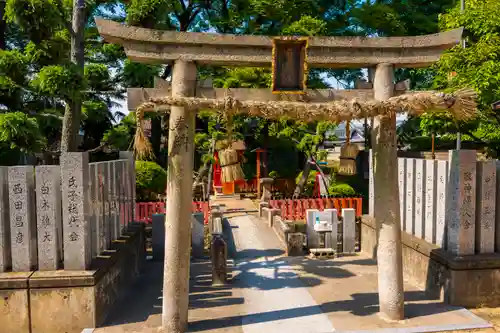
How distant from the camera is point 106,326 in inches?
246

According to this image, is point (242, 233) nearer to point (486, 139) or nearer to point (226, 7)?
point (486, 139)

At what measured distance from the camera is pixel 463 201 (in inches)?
270

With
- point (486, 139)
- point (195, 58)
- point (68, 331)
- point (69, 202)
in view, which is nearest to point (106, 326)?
point (68, 331)

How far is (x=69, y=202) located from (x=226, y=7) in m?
22.6

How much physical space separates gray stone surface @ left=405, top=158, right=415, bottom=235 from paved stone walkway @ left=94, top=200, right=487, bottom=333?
4.51ft

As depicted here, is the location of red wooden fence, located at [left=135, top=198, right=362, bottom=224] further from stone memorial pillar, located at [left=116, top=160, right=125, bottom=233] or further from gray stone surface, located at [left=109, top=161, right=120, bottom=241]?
gray stone surface, located at [left=109, top=161, right=120, bottom=241]

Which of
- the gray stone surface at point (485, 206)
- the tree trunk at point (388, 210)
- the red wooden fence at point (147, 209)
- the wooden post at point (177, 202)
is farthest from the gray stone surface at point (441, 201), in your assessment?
the red wooden fence at point (147, 209)

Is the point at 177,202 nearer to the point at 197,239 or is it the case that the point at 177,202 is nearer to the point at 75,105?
the point at 197,239

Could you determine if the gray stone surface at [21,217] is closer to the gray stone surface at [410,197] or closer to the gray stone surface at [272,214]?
the gray stone surface at [410,197]

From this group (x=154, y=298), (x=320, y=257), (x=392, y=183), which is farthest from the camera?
(x=320, y=257)

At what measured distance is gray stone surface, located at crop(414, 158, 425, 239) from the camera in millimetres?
8289

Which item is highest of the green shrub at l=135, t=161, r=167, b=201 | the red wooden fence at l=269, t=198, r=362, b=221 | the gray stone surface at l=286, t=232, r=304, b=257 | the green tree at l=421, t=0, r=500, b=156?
the green tree at l=421, t=0, r=500, b=156

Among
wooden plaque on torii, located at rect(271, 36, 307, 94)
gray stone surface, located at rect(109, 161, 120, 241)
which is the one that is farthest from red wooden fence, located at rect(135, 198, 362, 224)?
wooden plaque on torii, located at rect(271, 36, 307, 94)

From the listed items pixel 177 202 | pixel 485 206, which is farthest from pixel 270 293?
pixel 485 206
